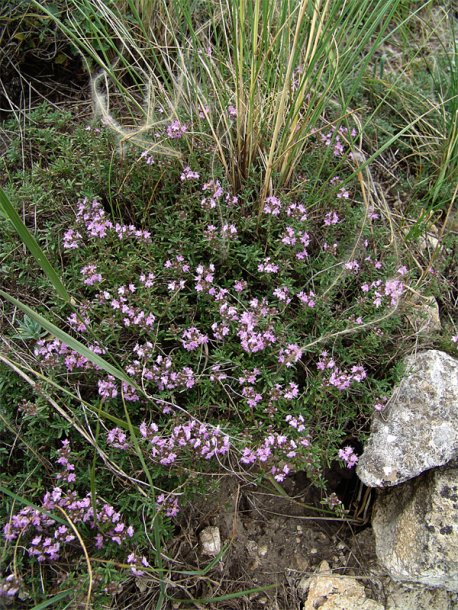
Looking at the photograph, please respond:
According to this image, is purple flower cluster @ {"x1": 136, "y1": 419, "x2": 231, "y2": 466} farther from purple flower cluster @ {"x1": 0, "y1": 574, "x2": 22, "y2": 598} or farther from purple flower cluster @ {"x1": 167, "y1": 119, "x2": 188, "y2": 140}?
purple flower cluster @ {"x1": 167, "y1": 119, "x2": 188, "y2": 140}

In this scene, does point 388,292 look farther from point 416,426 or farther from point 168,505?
point 168,505

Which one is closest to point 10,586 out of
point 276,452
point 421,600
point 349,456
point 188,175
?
point 276,452

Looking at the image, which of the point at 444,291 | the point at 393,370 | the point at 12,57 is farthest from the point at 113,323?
the point at 12,57

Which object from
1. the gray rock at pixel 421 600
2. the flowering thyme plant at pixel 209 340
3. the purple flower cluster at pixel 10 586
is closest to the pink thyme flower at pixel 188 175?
the flowering thyme plant at pixel 209 340

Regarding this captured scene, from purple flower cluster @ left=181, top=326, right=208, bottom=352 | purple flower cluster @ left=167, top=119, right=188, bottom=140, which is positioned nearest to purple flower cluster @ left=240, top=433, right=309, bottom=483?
purple flower cluster @ left=181, top=326, right=208, bottom=352

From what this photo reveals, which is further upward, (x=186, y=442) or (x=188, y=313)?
(x=188, y=313)
